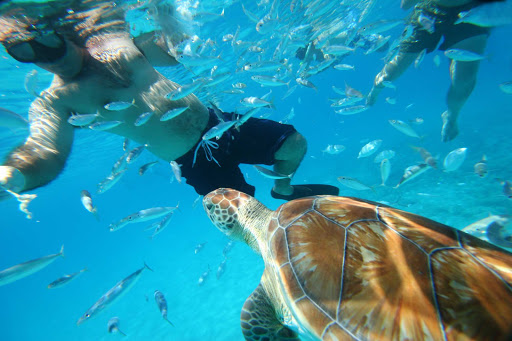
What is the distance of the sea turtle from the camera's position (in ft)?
4.11

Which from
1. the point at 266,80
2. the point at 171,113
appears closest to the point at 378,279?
the point at 171,113

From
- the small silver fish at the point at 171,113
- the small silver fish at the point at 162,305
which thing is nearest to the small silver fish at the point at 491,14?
the small silver fish at the point at 171,113

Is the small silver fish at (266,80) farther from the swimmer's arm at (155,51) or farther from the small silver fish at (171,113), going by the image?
the small silver fish at (171,113)

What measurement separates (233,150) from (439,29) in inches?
234

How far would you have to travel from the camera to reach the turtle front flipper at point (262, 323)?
83.8 inches

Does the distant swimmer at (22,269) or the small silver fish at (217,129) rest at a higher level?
the small silver fish at (217,129)

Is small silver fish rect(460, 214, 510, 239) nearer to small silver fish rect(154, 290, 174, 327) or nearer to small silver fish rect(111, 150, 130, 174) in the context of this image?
small silver fish rect(154, 290, 174, 327)

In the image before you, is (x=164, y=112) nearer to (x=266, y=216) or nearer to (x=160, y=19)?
(x=266, y=216)

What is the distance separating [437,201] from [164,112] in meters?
10.4

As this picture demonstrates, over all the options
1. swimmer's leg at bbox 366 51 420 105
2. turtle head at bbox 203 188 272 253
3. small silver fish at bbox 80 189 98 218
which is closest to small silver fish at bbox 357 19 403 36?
swimmer's leg at bbox 366 51 420 105

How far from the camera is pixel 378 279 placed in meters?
1.49

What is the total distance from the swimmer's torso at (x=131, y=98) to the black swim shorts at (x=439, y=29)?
18.9 ft

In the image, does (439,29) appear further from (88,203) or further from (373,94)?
(88,203)

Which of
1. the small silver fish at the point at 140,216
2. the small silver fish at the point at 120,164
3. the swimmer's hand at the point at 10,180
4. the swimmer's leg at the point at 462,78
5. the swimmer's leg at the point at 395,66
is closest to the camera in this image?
the swimmer's hand at the point at 10,180
